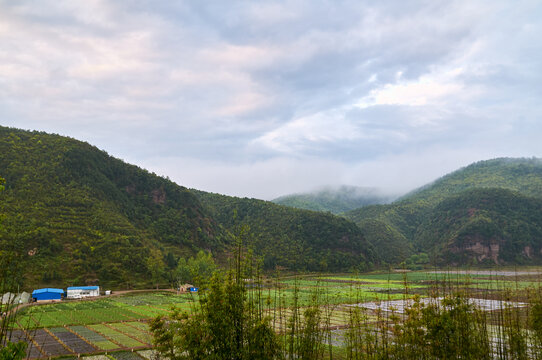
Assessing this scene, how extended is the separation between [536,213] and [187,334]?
8388 inches

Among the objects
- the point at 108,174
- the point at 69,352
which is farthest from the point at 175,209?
the point at 69,352

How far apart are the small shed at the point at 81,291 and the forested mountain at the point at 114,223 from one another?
693 cm

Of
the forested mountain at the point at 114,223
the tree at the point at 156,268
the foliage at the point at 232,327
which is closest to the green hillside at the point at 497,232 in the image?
the forested mountain at the point at 114,223

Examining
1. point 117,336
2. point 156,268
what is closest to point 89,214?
point 156,268

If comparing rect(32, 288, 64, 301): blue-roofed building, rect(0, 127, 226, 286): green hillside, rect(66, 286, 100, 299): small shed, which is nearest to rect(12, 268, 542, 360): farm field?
rect(32, 288, 64, 301): blue-roofed building

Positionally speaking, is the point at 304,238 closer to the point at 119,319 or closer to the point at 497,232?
the point at 497,232

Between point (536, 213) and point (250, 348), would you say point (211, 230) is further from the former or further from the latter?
point (536, 213)

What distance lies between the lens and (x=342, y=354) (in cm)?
3366

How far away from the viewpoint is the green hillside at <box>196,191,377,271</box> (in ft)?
474

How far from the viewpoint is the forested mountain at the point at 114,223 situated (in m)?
84.8

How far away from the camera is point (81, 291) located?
73812 millimetres

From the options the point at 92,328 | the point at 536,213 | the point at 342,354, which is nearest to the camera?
the point at 342,354

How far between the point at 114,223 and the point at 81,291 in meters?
36.2

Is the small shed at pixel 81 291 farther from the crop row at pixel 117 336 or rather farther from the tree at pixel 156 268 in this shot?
the crop row at pixel 117 336
